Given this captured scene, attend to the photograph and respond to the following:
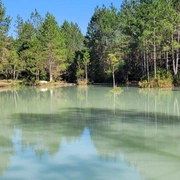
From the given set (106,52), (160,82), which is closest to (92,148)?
(160,82)

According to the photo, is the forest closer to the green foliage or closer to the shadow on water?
the green foliage

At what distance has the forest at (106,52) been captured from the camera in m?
28.0

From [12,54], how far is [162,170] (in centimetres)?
3443

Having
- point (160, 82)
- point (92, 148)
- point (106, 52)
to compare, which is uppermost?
point (106, 52)

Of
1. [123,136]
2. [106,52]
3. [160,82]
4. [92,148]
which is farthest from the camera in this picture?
[106,52]

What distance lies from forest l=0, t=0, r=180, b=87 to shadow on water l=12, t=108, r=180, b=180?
17.5 meters

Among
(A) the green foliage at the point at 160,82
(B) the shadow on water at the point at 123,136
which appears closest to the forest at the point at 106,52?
(A) the green foliage at the point at 160,82

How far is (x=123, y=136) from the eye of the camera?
23.7 feet

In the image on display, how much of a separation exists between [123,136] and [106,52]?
32.7 m

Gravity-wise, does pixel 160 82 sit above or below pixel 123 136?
above

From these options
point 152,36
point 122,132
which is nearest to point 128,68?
point 152,36

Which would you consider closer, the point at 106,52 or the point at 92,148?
the point at 92,148

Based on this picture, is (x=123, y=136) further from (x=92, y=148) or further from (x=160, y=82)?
(x=160, y=82)

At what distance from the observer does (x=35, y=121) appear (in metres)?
9.93
